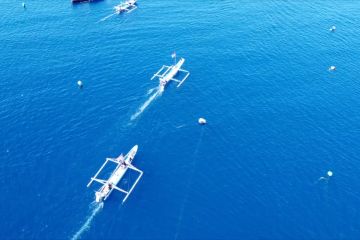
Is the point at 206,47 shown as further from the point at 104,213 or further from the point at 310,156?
the point at 104,213

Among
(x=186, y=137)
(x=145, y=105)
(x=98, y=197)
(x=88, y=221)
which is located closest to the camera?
(x=88, y=221)

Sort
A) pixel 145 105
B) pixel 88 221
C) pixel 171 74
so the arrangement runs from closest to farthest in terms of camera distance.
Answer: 1. pixel 88 221
2. pixel 145 105
3. pixel 171 74

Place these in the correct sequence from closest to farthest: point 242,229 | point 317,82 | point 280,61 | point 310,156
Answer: point 242,229 < point 310,156 < point 317,82 < point 280,61

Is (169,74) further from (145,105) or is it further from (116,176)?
(116,176)

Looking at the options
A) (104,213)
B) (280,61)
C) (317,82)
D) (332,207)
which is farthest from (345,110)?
(104,213)

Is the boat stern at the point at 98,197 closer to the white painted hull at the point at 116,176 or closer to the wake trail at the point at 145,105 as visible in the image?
the white painted hull at the point at 116,176

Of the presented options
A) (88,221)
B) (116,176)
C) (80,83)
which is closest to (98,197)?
(88,221)
